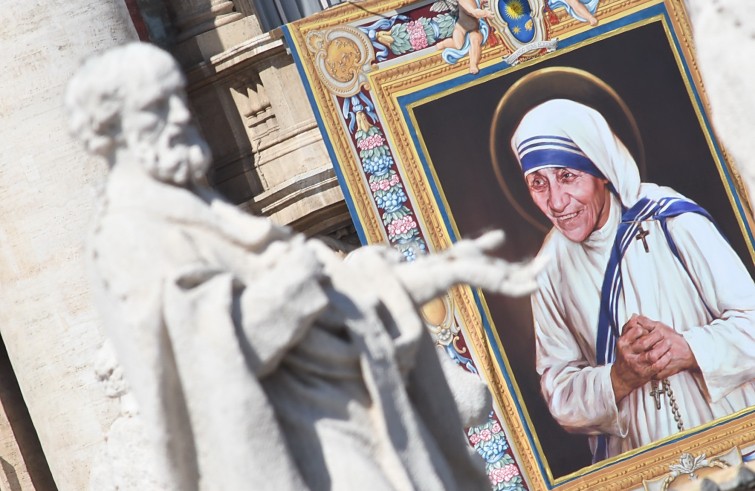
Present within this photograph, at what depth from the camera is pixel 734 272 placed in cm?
1131

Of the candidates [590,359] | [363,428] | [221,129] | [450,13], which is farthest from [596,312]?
[363,428]

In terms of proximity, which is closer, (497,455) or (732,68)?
(732,68)

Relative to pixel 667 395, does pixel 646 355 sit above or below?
above

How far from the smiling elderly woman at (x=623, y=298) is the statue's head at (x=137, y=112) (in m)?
7.04

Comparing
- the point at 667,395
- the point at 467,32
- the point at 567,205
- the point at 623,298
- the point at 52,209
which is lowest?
the point at 667,395

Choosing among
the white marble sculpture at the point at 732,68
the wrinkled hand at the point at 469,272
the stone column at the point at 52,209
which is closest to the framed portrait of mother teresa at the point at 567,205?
the stone column at the point at 52,209

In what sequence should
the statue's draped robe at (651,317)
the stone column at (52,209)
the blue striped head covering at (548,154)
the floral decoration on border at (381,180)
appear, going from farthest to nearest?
the blue striped head covering at (548,154), the floral decoration on border at (381,180), the statue's draped robe at (651,317), the stone column at (52,209)

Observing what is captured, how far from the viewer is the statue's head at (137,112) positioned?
4449 mm

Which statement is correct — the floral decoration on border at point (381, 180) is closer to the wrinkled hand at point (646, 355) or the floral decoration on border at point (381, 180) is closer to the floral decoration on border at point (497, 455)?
the floral decoration on border at point (497, 455)

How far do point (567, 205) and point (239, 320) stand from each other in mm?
7338

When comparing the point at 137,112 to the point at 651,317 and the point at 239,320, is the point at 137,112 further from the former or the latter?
the point at 651,317

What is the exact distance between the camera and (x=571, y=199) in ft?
37.7

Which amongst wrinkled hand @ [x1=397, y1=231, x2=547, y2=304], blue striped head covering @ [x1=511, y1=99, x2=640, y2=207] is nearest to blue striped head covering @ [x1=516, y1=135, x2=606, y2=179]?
blue striped head covering @ [x1=511, y1=99, x2=640, y2=207]

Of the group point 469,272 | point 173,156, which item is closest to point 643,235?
point 469,272
